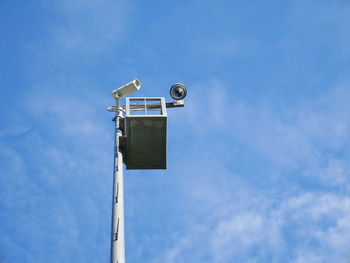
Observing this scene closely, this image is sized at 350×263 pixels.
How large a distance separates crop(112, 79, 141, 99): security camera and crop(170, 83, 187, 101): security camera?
129 centimetres

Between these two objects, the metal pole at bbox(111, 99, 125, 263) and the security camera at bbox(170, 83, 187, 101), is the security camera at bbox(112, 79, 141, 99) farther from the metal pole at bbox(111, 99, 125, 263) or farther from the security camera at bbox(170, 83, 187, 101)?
the metal pole at bbox(111, 99, 125, 263)

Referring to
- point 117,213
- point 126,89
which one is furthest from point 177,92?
point 117,213

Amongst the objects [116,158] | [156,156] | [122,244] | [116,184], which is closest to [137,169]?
[156,156]

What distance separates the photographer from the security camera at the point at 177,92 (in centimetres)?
1670

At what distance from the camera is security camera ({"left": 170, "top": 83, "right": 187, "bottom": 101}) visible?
658 inches

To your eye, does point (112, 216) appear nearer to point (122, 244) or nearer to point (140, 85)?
point (122, 244)

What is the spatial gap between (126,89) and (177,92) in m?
A: 1.87

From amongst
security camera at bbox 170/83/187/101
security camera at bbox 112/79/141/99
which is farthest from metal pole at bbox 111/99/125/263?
security camera at bbox 170/83/187/101

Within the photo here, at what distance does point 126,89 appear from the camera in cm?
1664

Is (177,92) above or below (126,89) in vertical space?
below


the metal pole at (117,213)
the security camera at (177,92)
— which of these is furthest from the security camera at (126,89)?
the metal pole at (117,213)

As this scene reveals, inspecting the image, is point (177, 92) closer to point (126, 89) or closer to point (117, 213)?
point (126, 89)

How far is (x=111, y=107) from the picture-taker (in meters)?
17.2

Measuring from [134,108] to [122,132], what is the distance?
978 millimetres
